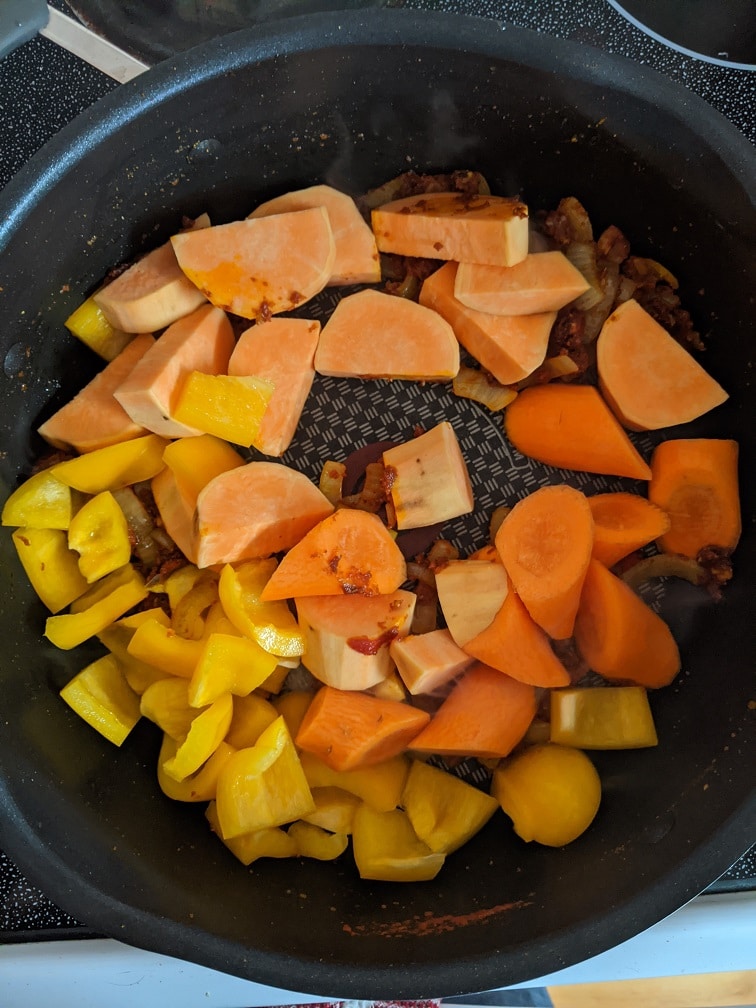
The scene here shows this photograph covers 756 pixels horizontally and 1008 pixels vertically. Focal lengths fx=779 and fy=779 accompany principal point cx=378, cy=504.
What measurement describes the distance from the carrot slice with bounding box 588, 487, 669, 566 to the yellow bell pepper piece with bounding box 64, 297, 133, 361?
901 millimetres

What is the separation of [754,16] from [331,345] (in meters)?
0.91

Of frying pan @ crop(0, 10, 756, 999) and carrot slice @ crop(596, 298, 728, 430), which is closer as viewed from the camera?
frying pan @ crop(0, 10, 756, 999)

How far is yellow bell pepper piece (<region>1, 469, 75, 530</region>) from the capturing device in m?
1.30

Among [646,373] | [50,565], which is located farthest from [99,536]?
[646,373]

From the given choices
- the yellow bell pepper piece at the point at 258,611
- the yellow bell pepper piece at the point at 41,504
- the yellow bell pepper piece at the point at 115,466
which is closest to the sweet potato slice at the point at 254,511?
the yellow bell pepper piece at the point at 258,611

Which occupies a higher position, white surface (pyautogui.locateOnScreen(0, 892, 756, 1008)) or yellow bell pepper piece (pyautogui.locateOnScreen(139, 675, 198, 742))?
yellow bell pepper piece (pyautogui.locateOnScreen(139, 675, 198, 742))

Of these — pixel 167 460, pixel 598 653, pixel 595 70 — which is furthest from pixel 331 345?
pixel 598 653

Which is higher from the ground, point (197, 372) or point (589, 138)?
point (589, 138)

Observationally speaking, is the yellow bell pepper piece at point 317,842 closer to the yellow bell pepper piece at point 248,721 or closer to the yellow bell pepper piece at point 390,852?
the yellow bell pepper piece at point 390,852

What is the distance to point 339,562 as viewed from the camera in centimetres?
132

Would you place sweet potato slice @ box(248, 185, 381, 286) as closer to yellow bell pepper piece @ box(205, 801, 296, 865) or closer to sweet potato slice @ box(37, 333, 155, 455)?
sweet potato slice @ box(37, 333, 155, 455)

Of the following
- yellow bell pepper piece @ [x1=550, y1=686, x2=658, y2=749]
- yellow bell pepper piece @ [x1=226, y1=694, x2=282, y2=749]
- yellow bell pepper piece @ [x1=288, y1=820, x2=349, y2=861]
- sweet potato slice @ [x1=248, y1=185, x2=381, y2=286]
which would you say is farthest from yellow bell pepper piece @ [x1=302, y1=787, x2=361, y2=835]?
sweet potato slice @ [x1=248, y1=185, x2=381, y2=286]

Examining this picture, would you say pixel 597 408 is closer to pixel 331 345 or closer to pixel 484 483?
pixel 484 483

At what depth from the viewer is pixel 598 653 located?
1327 millimetres
